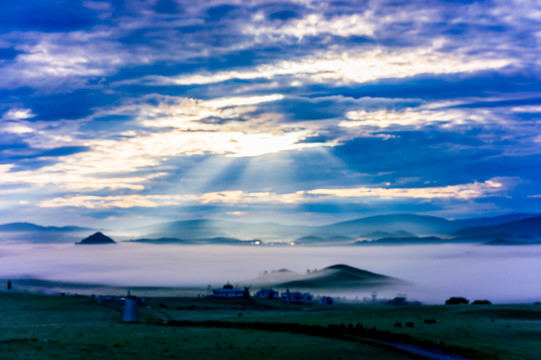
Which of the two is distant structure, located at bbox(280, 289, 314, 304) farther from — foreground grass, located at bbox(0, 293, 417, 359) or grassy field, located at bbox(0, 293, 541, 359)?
foreground grass, located at bbox(0, 293, 417, 359)

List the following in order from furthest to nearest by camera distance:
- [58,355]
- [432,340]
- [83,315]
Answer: [83,315] < [432,340] < [58,355]

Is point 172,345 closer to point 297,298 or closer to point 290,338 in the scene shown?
point 290,338

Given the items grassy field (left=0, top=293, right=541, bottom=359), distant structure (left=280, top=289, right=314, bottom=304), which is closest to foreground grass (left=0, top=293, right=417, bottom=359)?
grassy field (left=0, top=293, right=541, bottom=359)

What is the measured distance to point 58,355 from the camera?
159 feet

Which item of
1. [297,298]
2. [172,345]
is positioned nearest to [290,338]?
[172,345]

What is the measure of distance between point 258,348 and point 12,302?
98.3 metres

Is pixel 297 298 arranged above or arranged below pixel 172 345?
below

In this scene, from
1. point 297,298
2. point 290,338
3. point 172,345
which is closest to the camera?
point 172,345

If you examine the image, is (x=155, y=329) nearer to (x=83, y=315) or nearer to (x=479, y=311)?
(x=83, y=315)

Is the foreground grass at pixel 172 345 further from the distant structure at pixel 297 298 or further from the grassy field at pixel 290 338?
the distant structure at pixel 297 298

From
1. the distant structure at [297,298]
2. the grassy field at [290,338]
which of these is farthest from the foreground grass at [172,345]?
the distant structure at [297,298]

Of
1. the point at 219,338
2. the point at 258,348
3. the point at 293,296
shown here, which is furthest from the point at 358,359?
the point at 293,296

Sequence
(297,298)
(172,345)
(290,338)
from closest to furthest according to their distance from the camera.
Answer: (172,345)
(290,338)
(297,298)

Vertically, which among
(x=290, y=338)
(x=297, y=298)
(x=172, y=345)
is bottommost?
(x=297, y=298)
